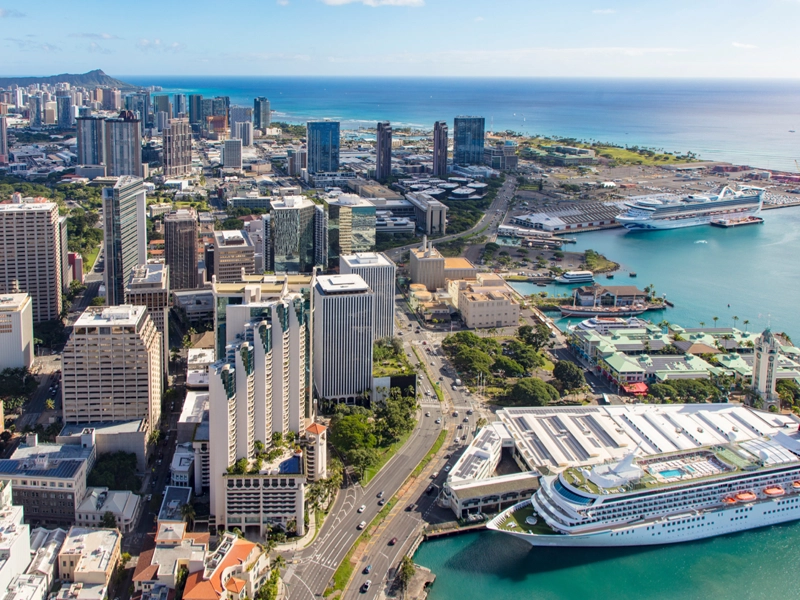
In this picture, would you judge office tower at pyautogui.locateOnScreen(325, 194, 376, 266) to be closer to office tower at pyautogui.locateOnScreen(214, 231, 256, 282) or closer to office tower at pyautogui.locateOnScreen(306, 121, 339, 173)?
office tower at pyautogui.locateOnScreen(214, 231, 256, 282)

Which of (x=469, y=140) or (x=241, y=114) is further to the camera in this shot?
(x=241, y=114)

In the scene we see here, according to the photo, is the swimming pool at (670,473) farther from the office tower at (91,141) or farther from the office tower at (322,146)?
the office tower at (91,141)

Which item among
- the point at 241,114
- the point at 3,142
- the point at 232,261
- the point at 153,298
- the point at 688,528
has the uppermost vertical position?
the point at 241,114

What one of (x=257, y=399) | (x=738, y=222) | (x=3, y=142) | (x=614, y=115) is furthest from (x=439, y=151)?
(x=614, y=115)

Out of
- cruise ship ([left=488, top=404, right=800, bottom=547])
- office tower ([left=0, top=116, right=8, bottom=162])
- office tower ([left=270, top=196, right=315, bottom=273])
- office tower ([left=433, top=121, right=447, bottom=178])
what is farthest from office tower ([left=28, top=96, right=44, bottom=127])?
cruise ship ([left=488, top=404, right=800, bottom=547])

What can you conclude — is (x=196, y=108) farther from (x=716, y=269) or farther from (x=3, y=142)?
(x=716, y=269)

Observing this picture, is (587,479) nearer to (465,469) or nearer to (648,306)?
(465,469)

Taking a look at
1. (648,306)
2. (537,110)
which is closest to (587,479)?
(648,306)

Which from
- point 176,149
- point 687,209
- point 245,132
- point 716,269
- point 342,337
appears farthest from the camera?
point 245,132
